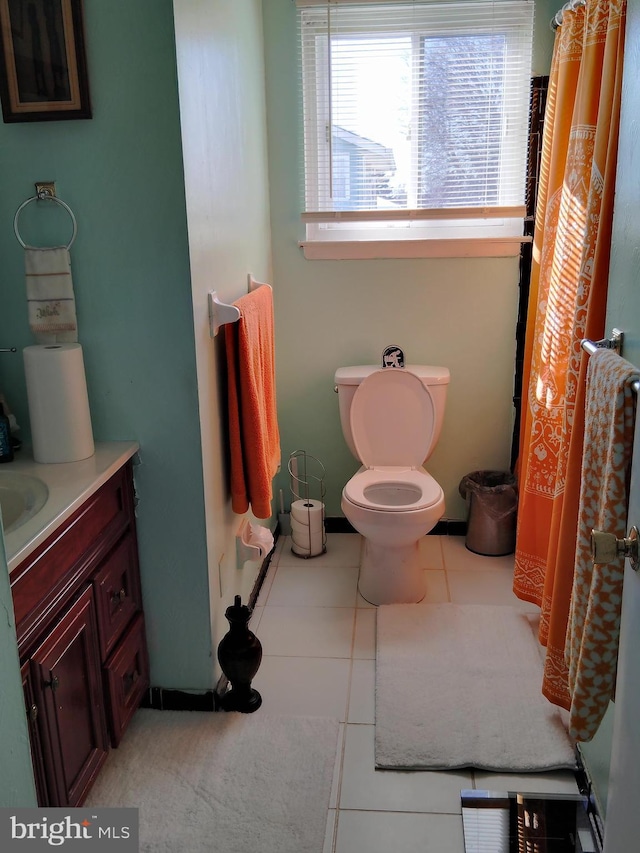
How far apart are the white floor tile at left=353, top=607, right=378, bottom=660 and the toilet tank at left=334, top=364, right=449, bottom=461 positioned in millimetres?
654

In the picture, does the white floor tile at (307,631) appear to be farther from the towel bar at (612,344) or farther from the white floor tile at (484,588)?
the towel bar at (612,344)

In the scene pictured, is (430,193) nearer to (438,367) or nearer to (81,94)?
(438,367)

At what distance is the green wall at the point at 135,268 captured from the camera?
1.79m

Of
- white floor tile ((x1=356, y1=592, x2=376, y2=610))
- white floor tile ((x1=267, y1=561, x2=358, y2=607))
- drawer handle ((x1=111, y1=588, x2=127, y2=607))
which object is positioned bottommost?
white floor tile ((x1=356, y1=592, x2=376, y2=610))

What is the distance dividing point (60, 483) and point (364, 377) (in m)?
1.51

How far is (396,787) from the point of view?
1.90 m

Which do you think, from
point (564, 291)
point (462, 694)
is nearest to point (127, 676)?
point (462, 694)

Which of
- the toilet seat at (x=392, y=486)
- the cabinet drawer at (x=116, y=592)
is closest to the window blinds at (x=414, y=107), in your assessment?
the toilet seat at (x=392, y=486)

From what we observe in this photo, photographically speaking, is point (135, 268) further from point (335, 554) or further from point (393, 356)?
point (335, 554)

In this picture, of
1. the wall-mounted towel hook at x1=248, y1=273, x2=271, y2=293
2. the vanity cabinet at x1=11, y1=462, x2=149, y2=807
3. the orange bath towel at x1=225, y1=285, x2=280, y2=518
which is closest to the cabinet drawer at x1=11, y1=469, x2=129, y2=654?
the vanity cabinet at x1=11, y1=462, x2=149, y2=807

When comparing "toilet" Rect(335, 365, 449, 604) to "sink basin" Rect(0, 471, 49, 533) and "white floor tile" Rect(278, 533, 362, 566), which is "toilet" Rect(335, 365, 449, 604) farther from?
"sink basin" Rect(0, 471, 49, 533)

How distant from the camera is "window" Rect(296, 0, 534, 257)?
9.37ft

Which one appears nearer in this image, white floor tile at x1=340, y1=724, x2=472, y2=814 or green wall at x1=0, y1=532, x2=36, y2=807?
green wall at x1=0, y1=532, x2=36, y2=807

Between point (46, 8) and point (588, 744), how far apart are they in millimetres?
2188
